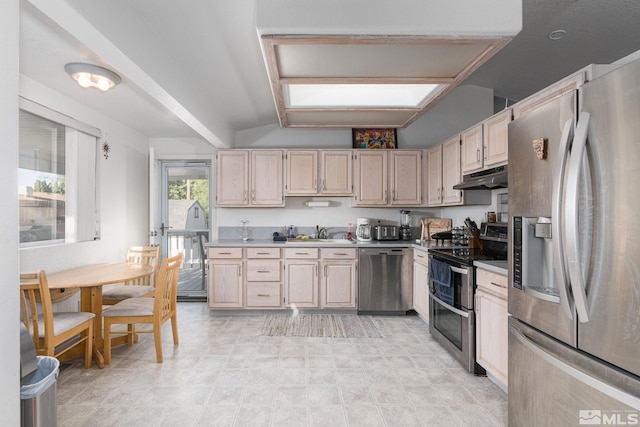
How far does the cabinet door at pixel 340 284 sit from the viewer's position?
Answer: 3.96 meters

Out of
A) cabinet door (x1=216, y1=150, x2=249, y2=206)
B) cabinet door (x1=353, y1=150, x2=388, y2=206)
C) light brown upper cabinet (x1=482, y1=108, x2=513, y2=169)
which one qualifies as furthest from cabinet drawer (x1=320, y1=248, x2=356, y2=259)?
light brown upper cabinet (x1=482, y1=108, x2=513, y2=169)

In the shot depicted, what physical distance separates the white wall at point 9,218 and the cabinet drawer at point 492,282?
254 cm

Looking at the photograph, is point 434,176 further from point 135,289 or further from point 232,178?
point 135,289

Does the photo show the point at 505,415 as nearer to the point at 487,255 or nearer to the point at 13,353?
the point at 487,255

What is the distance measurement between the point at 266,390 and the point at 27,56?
3.06 m

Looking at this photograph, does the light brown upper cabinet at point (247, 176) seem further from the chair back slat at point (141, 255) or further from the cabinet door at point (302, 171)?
the chair back slat at point (141, 255)

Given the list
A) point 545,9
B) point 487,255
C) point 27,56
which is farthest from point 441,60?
point 27,56

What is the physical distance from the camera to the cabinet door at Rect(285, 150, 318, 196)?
4273mm

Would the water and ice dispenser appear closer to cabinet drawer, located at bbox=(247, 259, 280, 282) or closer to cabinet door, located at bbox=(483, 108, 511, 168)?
cabinet door, located at bbox=(483, 108, 511, 168)

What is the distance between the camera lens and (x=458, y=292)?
105 inches

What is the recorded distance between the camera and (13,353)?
3.63 feet

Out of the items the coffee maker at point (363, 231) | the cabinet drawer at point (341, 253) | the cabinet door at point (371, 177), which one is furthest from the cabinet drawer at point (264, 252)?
the cabinet door at point (371, 177)

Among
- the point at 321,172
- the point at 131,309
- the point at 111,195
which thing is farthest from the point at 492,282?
the point at 111,195

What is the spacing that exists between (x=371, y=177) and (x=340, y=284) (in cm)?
149
